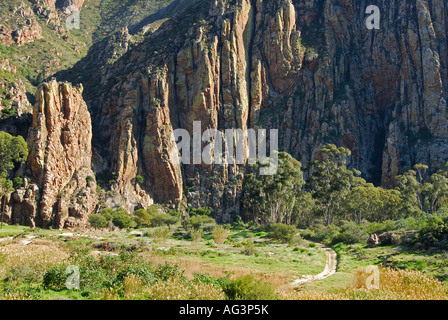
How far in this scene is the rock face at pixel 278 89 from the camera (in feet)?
242

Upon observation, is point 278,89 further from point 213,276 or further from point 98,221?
point 213,276

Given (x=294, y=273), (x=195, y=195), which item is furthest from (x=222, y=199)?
(x=294, y=273)

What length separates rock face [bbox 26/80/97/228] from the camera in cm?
5369

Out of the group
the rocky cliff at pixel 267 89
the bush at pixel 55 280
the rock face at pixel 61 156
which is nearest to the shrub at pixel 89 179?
the rock face at pixel 61 156

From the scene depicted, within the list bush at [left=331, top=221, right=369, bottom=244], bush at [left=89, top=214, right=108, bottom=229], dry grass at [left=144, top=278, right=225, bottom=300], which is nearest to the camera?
dry grass at [left=144, top=278, right=225, bottom=300]

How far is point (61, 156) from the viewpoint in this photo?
58.0m

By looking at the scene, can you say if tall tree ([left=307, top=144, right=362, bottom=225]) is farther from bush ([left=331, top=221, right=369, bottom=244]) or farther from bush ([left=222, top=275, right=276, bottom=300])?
bush ([left=222, top=275, right=276, bottom=300])

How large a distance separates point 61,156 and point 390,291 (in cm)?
5546

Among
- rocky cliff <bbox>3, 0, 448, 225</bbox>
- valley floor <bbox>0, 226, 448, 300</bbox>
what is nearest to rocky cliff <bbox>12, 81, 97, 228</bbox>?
rocky cliff <bbox>3, 0, 448, 225</bbox>

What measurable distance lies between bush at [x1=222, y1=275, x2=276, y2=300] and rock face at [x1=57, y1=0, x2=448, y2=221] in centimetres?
5631

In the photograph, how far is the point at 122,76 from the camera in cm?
7938
